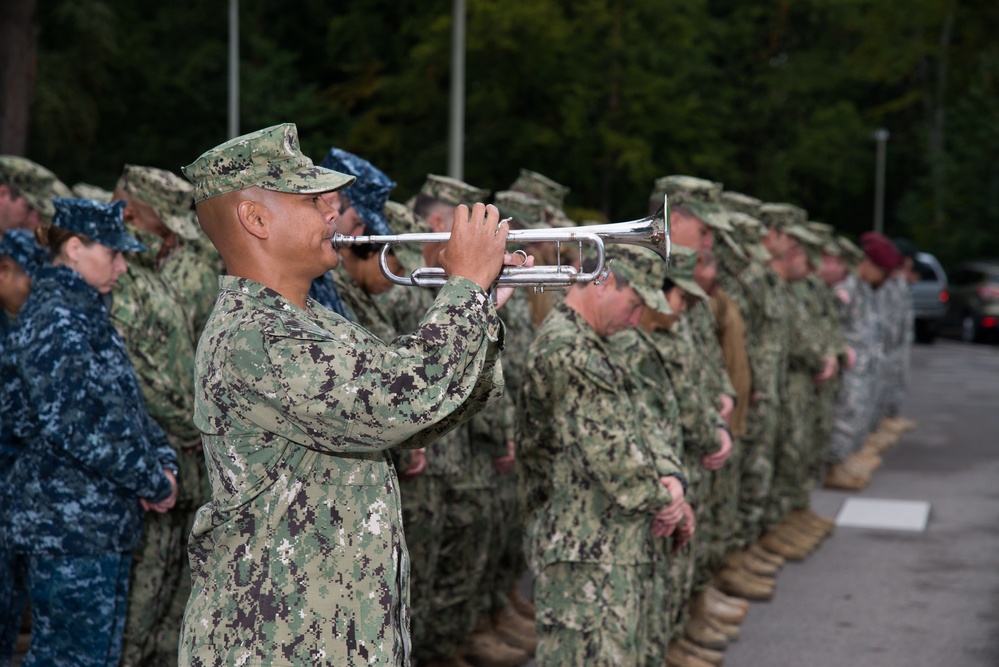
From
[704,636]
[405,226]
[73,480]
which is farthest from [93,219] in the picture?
[704,636]

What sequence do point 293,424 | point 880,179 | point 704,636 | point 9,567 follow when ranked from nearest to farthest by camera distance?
point 293,424 → point 9,567 → point 704,636 → point 880,179

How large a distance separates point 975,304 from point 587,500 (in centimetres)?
2565

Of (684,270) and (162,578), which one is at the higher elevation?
(684,270)

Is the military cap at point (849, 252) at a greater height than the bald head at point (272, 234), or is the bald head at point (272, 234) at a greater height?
the military cap at point (849, 252)

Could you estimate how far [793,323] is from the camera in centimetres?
1054

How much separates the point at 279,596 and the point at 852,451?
10980 millimetres

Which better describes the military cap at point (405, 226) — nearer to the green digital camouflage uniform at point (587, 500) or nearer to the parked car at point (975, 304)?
the green digital camouflage uniform at point (587, 500)

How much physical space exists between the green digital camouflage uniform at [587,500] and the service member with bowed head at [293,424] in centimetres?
195

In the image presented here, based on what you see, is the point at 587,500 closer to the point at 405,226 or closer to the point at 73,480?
the point at 73,480

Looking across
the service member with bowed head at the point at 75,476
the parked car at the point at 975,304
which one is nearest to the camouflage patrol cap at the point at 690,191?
the service member with bowed head at the point at 75,476

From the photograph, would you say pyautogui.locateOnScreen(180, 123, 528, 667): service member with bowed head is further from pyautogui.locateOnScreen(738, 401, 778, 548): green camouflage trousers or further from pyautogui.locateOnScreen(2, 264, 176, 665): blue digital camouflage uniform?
pyautogui.locateOnScreen(738, 401, 778, 548): green camouflage trousers

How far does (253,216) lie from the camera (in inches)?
119

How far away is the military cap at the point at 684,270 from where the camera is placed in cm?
610

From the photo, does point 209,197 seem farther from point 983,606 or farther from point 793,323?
point 793,323
